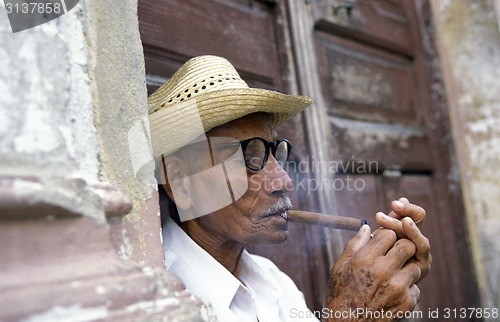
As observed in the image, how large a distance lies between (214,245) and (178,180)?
25 centimetres

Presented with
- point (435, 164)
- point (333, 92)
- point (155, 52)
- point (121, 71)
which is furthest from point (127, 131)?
point (435, 164)

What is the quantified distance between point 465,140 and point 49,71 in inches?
116

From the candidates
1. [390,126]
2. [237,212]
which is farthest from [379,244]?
[390,126]

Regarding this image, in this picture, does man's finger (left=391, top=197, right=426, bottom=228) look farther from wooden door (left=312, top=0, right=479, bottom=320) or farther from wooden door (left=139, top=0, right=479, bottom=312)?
wooden door (left=312, top=0, right=479, bottom=320)

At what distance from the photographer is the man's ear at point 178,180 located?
1.53 m

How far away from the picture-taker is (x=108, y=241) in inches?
33.7

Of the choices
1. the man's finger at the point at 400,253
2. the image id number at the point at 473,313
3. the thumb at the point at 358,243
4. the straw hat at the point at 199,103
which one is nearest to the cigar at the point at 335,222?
the thumb at the point at 358,243

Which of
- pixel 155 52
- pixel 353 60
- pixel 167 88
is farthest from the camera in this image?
pixel 353 60

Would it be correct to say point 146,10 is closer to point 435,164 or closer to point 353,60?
point 353,60

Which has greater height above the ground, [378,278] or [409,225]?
[409,225]

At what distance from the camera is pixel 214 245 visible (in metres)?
1.56

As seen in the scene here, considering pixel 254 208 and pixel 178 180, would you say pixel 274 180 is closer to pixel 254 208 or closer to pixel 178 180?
pixel 254 208

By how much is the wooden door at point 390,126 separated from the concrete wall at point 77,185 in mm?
1589

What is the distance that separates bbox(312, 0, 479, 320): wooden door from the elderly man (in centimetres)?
95
